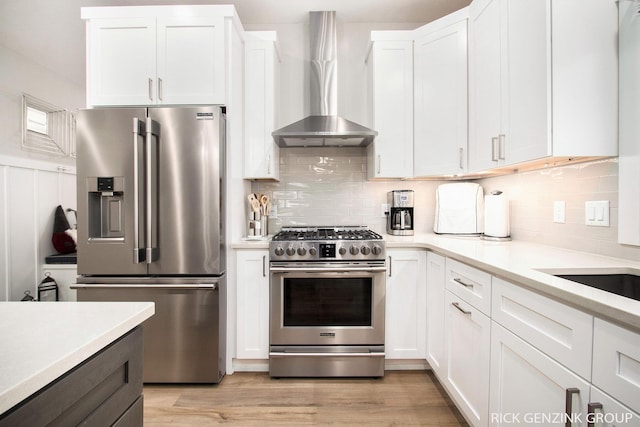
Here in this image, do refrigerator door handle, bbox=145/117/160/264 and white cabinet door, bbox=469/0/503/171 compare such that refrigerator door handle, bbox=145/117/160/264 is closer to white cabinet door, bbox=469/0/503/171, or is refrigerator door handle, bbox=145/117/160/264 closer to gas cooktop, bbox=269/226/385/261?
gas cooktop, bbox=269/226/385/261

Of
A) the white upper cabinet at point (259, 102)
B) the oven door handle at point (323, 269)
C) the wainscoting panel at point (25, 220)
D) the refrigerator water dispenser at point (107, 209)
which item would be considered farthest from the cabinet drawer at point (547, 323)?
the wainscoting panel at point (25, 220)

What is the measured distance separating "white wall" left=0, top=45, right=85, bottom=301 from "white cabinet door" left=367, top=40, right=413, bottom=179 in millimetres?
2976

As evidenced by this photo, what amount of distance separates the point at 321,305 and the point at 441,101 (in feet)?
5.76

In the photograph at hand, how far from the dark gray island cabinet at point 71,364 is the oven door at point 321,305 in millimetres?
1339

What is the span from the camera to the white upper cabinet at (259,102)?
2.46m

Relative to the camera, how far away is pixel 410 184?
9.37 ft

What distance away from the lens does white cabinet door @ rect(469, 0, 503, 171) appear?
1858mm

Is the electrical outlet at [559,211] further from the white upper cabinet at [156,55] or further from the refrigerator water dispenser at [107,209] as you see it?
the refrigerator water dispenser at [107,209]

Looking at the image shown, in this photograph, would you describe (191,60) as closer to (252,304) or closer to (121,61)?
(121,61)

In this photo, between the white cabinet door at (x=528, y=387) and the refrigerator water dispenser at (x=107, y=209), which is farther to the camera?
the refrigerator water dispenser at (x=107, y=209)

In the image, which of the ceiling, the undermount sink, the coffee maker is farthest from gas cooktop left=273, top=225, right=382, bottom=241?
the ceiling

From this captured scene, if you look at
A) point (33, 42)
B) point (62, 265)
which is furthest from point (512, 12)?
point (62, 265)

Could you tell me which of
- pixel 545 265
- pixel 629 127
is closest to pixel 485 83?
pixel 629 127

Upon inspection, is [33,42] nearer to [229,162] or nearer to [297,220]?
[229,162]
